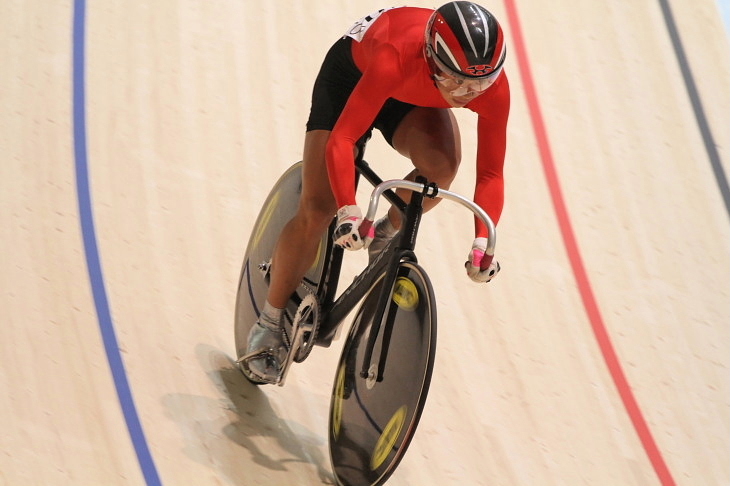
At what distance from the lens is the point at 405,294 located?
2.78 m

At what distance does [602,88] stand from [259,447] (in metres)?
3.40

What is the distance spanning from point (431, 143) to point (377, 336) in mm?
604

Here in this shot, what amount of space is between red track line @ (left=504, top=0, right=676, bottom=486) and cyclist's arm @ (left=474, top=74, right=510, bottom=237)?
143 cm

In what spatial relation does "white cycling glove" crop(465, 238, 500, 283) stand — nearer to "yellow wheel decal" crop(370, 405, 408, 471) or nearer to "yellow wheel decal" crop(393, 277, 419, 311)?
"yellow wheel decal" crop(393, 277, 419, 311)

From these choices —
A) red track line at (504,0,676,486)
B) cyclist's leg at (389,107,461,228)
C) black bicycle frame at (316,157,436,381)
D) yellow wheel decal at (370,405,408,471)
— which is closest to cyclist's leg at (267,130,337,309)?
black bicycle frame at (316,157,436,381)

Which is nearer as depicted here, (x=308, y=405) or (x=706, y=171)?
(x=308, y=405)

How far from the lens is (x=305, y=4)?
18.6ft

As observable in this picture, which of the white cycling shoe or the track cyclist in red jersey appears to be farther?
the white cycling shoe

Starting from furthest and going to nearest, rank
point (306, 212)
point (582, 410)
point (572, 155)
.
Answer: point (572, 155) → point (582, 410) → point (306, 212)

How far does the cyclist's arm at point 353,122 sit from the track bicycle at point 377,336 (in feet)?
0.36

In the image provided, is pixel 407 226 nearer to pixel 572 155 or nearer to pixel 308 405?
pixel 308 405

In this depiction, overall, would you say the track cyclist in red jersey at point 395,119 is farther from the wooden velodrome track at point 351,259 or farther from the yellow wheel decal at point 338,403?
the wooden velodrome track at point 351,259

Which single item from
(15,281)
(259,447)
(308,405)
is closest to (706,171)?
(308,405)

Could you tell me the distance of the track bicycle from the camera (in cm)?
267
